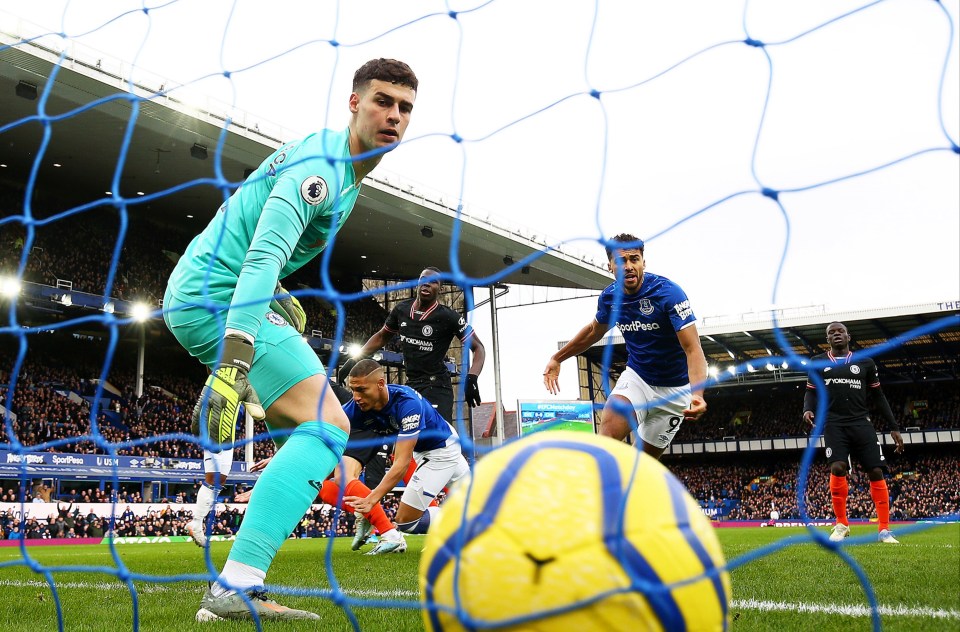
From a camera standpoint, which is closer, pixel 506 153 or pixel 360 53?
pixel 506 153

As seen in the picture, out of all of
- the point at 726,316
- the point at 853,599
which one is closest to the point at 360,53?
the point at 853,599

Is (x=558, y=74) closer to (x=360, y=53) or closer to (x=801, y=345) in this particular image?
(x=360, y=53)

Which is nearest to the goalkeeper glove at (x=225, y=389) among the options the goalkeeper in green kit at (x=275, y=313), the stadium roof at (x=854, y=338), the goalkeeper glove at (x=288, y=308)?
the goalkeeper in green kit at (x=275, y=313)

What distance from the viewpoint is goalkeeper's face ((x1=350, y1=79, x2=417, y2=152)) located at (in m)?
2.71

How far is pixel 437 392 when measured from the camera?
735 cm

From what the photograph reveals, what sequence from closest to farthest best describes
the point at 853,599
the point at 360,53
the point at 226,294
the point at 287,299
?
the point at 226,294 → the point at 287,299 → the point at 853,599 → the point at 360,53

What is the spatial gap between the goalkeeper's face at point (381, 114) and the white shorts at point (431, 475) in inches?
154

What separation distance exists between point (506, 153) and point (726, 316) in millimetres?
33074

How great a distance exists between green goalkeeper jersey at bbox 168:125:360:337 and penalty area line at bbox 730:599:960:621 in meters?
2.12

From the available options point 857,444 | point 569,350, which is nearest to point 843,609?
point 569,350

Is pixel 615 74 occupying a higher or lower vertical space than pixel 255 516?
higher

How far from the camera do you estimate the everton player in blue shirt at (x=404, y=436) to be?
5.45 meters

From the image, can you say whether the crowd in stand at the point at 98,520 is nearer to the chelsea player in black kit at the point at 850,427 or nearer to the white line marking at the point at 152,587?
the chelsea player in black kit at the point at 850,427

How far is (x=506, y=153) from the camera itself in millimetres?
2859
